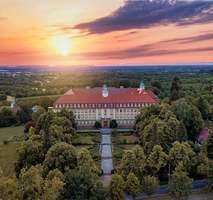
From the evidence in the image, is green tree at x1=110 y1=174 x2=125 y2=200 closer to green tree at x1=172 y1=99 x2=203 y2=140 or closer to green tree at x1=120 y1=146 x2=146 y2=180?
green tree at x1=120 y1=146 x2=146 y2=180

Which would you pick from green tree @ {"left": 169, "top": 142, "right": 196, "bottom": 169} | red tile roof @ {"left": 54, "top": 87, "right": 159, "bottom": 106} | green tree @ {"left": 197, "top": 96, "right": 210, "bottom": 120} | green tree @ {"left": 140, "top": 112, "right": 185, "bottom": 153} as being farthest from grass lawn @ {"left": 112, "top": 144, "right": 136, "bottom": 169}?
red tile roof @ {"left": 54, "top": 87, "right": 159, "bottom": 106}

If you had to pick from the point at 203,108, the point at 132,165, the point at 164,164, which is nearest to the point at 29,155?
the point at 132,165

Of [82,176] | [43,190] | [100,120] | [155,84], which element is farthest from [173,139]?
[155,84]

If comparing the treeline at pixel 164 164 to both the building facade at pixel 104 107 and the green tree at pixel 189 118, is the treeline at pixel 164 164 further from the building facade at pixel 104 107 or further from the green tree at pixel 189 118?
the building facade at pixel 104 107

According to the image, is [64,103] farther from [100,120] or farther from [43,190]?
[43,190]

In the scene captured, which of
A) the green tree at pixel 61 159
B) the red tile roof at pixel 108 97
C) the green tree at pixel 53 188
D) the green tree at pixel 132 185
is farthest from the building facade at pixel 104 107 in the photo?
the green tree at pixel 53 188
